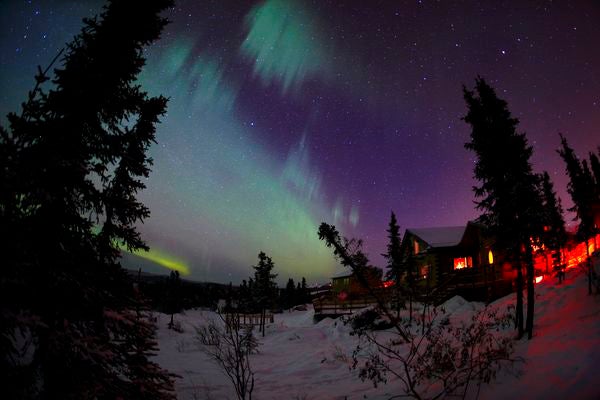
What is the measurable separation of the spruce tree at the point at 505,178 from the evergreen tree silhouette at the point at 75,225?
1414 cm

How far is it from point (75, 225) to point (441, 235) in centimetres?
3820

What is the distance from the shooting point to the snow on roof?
34.3 m

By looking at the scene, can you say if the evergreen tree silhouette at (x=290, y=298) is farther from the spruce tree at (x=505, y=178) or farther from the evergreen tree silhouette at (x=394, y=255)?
the spruce tree at (x=505, y=178)

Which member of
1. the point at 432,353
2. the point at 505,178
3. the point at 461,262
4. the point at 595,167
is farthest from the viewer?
the point at 461,262

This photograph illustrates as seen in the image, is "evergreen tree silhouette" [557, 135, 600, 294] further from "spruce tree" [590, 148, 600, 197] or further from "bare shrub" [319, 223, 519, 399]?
"bare shrub" [319, 223, 519, 399]

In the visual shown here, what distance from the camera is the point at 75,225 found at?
5797mm

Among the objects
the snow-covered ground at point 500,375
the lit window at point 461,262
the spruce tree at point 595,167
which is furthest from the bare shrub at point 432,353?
the spruce tree at point 595,167

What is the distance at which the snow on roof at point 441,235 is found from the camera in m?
34.3

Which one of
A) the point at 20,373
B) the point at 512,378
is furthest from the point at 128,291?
the point at 512,378

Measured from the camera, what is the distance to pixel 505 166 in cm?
1369

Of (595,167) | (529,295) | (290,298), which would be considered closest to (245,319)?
(529,295)

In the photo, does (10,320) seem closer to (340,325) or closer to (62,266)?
(62,266)

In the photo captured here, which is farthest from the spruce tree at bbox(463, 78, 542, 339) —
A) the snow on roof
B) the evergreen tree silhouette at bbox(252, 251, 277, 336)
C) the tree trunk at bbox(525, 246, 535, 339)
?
the evergreen tree silhouette at bbox(252, 251, 277, 336)

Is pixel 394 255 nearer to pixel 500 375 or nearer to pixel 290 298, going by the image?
pixel 500 375
